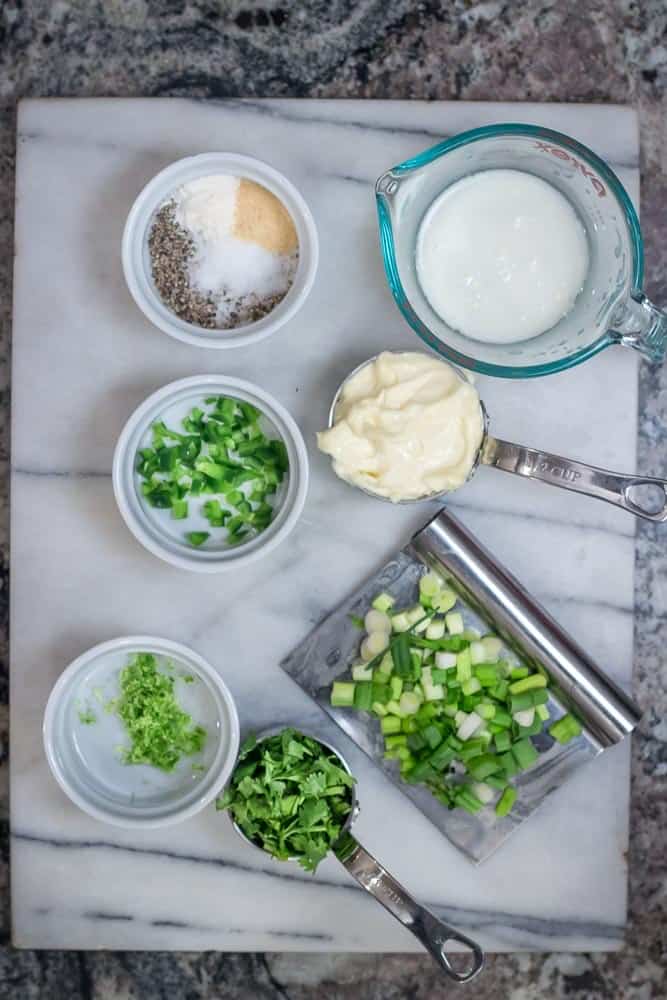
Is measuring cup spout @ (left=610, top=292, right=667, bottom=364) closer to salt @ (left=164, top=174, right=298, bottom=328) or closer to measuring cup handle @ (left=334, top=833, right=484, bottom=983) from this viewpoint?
salt @ (left=164, top=174, right=298, bottom=328)

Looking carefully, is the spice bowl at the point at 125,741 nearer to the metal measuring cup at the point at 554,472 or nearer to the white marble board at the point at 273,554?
the white marble board at the point at 273,554

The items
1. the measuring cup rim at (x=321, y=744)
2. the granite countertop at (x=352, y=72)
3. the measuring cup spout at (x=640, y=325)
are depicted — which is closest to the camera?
the measuring cup spout at (x=640, y=325)

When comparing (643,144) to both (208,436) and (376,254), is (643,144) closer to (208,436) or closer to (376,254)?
(376,254)

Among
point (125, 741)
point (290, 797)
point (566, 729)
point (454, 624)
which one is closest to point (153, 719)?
point (125, 741)

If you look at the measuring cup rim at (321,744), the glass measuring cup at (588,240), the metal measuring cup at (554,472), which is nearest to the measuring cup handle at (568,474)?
the metal measuring cup at (554,472)

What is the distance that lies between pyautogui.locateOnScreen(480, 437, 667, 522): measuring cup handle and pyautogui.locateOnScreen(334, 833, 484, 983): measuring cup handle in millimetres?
575

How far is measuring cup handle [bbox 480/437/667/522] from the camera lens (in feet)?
4.58

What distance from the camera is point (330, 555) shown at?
5.03 ft

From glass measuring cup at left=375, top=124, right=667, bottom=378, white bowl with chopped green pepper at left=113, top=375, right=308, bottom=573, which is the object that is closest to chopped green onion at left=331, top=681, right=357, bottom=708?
white bowl with chopped green pepper at left=113, top=375, right=308, bottom=573

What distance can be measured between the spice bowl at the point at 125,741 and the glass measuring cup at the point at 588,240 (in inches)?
23.0

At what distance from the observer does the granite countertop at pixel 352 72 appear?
1.55 meters

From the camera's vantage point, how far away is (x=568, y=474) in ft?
4.60

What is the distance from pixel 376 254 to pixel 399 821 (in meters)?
0.85

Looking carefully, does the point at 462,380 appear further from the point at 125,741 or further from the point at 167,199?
the point at 125,741
